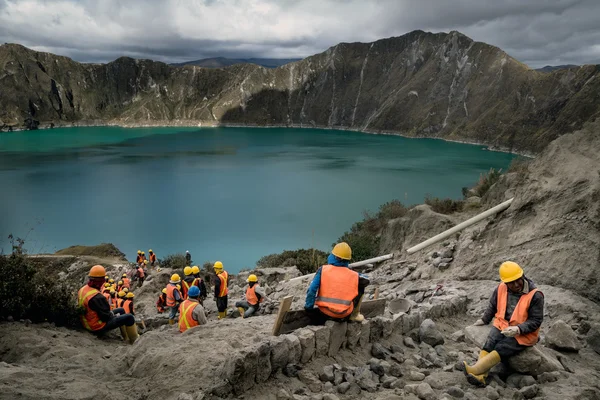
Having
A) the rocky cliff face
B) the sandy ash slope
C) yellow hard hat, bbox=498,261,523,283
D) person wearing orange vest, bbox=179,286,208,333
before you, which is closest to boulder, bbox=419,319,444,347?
the sandy ash slope

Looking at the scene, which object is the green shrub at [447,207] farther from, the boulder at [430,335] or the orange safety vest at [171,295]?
the boulder at [430,335]

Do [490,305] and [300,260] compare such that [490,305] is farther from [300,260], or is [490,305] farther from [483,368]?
[300,260]

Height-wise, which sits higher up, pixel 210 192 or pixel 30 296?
pixel 30 296

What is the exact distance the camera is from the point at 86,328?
22.5 ft

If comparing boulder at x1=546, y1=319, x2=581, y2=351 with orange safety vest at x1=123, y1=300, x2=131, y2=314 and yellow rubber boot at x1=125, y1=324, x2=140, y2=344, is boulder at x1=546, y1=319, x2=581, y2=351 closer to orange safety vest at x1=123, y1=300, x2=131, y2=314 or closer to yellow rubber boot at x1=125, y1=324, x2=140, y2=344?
yellow rubber boot at x1=125, y1=324, x2=140, y2=344

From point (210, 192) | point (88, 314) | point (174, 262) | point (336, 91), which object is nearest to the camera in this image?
point (88, 314)

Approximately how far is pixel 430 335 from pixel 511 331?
1.53 m

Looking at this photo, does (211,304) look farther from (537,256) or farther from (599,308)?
(599,308)

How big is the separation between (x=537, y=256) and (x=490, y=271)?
45.8 inches

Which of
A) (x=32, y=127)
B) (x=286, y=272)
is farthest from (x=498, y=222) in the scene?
(x=32, y=127)

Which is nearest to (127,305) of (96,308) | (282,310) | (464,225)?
(96,308)

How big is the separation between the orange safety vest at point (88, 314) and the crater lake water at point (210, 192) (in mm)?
12994

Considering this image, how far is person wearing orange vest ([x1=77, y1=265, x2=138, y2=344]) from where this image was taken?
262 inches

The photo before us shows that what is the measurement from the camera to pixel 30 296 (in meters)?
6.40
